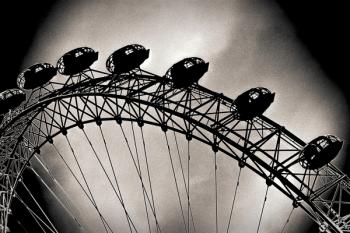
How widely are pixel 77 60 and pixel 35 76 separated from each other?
57.0 inches

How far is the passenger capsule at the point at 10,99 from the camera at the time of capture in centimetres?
1315

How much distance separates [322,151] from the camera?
1037cm

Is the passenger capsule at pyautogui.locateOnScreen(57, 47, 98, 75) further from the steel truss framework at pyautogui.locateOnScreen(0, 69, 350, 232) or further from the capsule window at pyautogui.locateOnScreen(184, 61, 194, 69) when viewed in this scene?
the capsule window at pyautogui.locateOnScreen(184, 61, 194, 69)

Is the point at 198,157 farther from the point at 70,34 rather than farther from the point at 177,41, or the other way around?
the point at 70,34

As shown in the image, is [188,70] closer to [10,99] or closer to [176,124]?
[176,124]

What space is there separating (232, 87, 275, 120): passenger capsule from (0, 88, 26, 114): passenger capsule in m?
6.47

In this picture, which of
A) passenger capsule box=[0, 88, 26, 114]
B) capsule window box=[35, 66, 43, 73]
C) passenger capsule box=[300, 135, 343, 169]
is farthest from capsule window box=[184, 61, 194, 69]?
passenger capsule box=[0, 88, 26, 114]

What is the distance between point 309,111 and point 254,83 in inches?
86.8

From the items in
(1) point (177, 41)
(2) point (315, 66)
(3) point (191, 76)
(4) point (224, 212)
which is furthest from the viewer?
(4) point (224, 212)

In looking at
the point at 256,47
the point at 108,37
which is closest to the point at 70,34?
the point at 108,37

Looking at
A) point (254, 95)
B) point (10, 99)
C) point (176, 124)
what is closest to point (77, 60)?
point (10, 99)

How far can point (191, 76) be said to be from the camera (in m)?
11.2

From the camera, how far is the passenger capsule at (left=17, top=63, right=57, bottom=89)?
489 inches

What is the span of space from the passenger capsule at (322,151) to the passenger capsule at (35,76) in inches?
276
